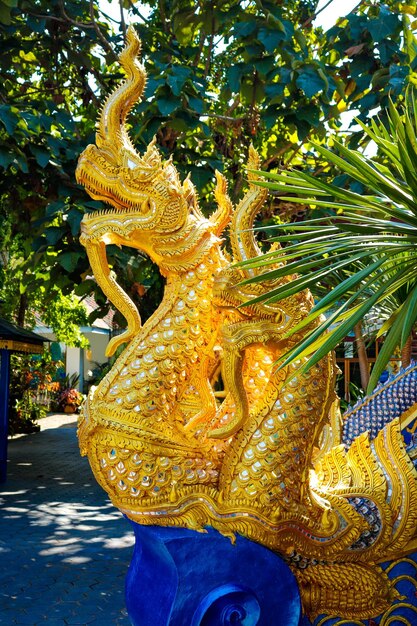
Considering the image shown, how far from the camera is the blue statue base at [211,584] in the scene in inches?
90.6

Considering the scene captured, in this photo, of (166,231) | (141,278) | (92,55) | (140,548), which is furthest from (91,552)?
(92,55)

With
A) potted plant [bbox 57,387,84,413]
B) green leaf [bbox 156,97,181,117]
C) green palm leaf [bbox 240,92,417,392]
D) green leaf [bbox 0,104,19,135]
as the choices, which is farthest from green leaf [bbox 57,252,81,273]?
potted plant [bbox 57,387,84,413]

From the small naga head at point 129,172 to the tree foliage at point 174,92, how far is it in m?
1.58

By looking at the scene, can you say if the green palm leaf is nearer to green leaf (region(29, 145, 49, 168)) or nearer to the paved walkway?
the paved walkway

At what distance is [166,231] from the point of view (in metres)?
2.60

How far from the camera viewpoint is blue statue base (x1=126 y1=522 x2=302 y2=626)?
2.30 metres

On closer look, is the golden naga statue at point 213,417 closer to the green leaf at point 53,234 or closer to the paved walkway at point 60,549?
the paved walkway at point 60,549

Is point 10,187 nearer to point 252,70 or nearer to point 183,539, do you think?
point 252,70

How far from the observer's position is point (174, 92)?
4.93m

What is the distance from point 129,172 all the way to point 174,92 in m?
2.55

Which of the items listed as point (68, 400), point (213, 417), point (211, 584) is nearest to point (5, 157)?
point (213, 417)

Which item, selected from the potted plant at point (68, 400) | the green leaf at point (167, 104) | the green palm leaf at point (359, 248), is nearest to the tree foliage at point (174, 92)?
the green leaf at point (167, 104)

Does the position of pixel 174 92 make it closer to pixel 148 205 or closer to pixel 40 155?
pixel 40 155

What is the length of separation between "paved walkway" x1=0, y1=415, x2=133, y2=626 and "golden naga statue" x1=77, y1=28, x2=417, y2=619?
1990mm
